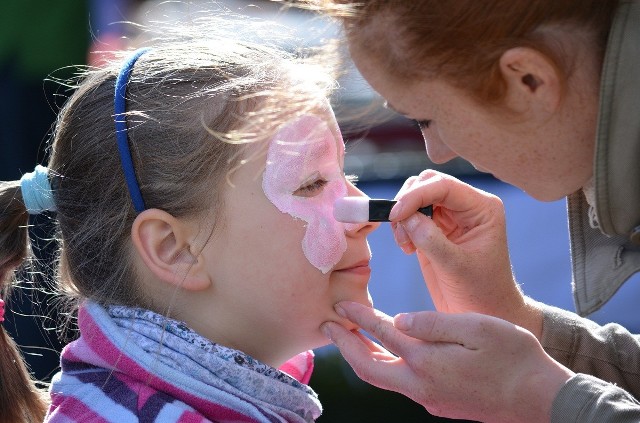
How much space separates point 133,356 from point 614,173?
812 mm

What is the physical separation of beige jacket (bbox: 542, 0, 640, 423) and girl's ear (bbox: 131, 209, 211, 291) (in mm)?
645

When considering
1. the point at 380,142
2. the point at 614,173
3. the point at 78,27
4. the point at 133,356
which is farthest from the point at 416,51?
the point at 380,142

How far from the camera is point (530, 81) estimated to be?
4.32 ft

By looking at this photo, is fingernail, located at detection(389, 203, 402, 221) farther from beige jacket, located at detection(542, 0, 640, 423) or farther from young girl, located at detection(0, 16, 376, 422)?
beige jacket, located at detection(542, 0, 640, 423)

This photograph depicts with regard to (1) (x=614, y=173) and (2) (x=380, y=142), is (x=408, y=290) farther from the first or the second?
(1) (x=614, y=173)

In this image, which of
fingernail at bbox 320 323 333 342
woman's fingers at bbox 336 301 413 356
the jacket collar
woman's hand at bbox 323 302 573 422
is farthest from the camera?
fingernail at bbox 320 323 333 342

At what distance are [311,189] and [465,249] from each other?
12.2 inches

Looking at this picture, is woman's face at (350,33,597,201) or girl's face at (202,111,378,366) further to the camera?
girl's face at (202,111,378,366)

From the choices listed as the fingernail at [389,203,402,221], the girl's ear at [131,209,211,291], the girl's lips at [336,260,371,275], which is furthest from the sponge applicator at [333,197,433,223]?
the girl's ear at [131,209,211,291]

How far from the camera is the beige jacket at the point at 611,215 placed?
4.13 ft

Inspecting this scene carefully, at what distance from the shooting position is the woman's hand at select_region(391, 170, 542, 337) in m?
1.62

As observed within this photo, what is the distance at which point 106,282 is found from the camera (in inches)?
63.8

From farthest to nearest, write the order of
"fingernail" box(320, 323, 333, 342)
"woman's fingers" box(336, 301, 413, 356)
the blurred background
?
the blurred background → "fingernail" box(320, 323, 333, 342) → "woman's fingers" box(336, 301, 413, 356)

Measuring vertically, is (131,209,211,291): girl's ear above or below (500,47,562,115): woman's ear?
below
